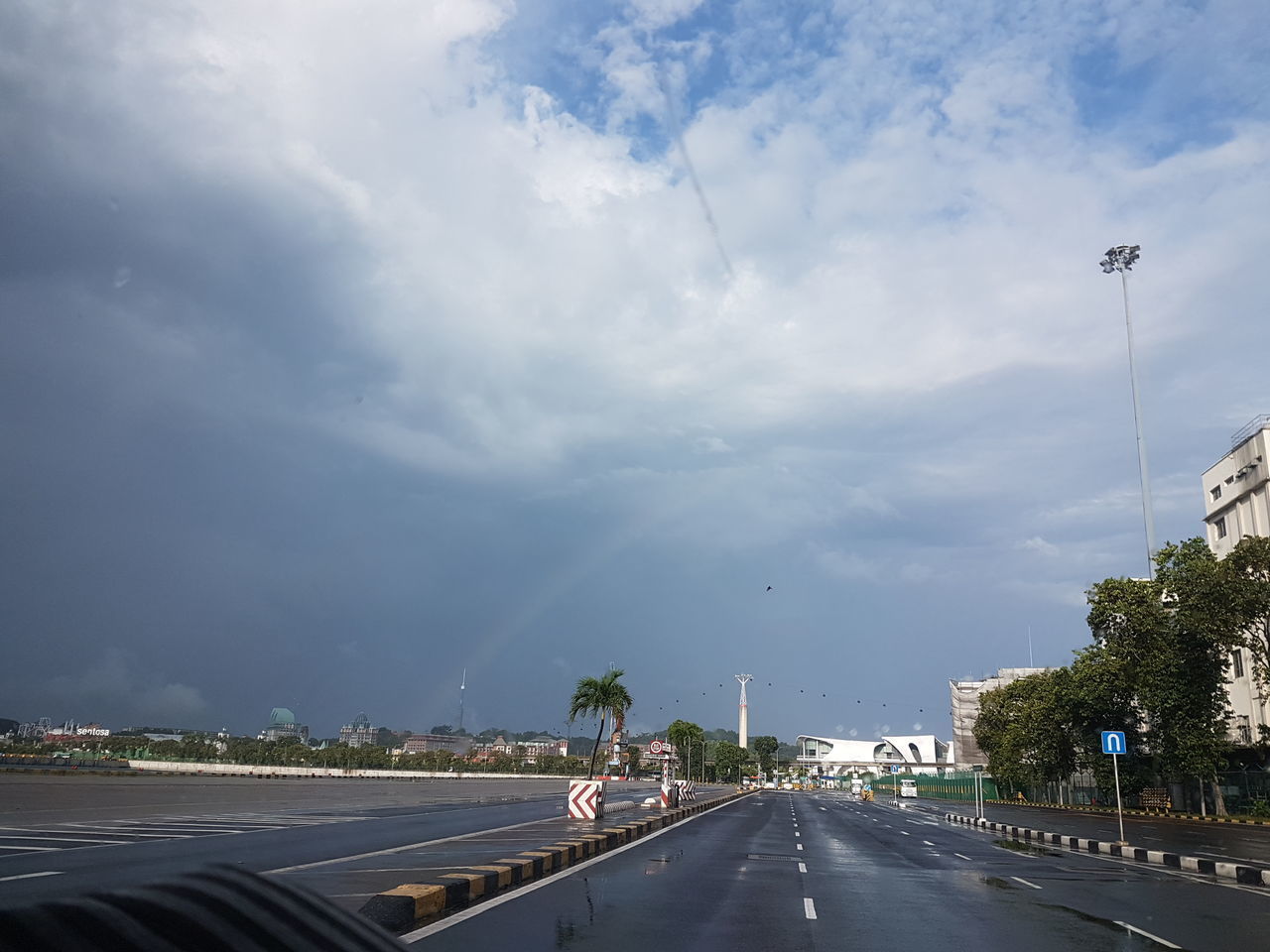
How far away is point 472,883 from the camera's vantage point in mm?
12070

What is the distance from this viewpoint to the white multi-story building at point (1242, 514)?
59500mm

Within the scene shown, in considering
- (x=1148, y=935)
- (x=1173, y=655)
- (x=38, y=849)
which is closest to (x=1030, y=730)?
(x=1173, y=655)

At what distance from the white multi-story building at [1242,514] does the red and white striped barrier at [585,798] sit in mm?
47817

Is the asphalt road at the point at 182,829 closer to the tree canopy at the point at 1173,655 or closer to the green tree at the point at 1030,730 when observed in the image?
the tree canopy at the point at 1173,655

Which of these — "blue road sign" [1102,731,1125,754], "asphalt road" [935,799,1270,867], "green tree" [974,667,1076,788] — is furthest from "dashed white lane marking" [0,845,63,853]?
"green tree" [974,667,1076,788]

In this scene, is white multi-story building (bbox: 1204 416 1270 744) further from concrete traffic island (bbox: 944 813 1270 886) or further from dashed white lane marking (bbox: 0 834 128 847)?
dashed white lane marking (bbox: 0 834 128 847)

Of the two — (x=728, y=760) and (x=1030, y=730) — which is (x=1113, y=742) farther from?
(x=728, y=760)

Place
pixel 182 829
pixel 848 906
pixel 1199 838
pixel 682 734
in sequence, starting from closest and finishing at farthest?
pixel 848 906 < pixel 182 829 < pixel 1199 838 < pixel 682 734

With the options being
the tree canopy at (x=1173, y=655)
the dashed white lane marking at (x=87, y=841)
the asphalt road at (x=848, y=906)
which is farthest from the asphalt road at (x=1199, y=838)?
the dashed white lane marking at (x=87, y=841)

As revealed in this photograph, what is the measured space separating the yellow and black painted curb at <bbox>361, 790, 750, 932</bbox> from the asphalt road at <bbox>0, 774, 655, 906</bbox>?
2511 mm

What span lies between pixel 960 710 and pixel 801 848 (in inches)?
4818

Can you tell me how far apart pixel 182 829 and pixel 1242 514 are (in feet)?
224

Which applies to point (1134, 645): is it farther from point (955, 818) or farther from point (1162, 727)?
point (955, 818)

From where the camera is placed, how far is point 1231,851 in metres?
25.2
